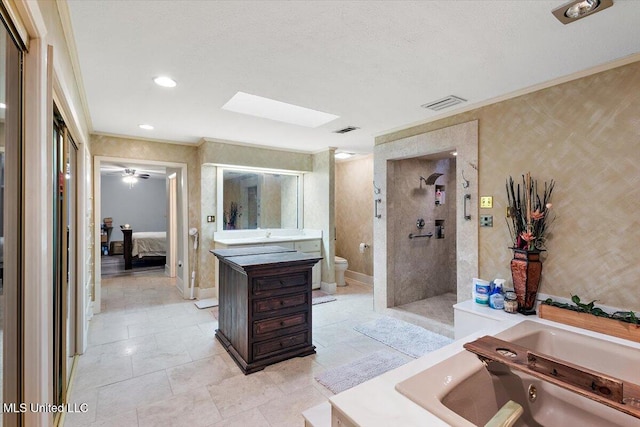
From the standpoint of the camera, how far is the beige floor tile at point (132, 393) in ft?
6.86

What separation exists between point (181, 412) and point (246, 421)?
0.47 meters

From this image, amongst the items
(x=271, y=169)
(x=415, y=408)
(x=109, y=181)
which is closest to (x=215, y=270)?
(x=271, y=169)

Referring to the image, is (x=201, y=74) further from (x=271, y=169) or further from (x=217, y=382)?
(x=271, y=169)

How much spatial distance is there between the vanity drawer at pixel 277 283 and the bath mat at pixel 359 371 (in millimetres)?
779

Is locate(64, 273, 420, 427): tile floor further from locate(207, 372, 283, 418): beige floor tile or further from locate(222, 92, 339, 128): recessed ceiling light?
locate(222, 92, 339, 128): recessed ceiling light

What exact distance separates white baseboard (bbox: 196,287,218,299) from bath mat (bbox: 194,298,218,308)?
0.07 metres

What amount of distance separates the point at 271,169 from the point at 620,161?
13.7 ft

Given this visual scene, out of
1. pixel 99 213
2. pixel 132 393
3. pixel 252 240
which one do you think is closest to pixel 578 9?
pixel 132 393

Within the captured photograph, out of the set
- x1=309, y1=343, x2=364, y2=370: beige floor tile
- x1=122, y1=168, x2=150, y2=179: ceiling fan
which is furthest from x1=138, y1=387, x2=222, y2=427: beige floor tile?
x1=122, y1=168, x2=150, y2=179: ceiling fan

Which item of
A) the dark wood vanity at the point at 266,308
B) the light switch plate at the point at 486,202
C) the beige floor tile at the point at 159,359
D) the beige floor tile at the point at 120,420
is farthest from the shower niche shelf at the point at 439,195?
the beige floor tile at the point at 120,420

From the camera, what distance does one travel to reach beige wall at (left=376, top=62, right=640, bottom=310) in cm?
208

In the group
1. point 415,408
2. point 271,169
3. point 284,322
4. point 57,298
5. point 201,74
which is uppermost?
point 201,74

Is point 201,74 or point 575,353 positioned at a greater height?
point 201,74

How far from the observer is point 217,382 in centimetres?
240
